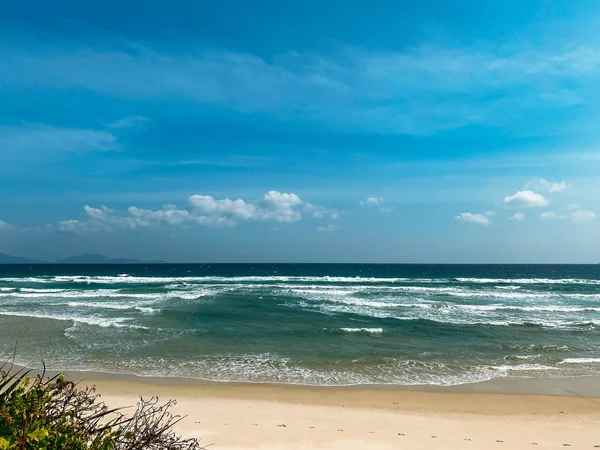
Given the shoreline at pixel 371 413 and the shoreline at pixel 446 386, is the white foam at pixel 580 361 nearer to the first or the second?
the shoreline at pixel 446 386

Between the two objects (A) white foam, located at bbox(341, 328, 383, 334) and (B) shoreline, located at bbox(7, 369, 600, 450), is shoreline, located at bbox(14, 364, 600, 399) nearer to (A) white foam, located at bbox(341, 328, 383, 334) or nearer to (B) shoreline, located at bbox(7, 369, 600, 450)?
(B) shoreline, located at bbox(7, 369, 600, 450)

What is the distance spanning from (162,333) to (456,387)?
36.3 ft

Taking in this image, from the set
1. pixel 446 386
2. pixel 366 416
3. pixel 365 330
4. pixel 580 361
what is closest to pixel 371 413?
pixel 366 416

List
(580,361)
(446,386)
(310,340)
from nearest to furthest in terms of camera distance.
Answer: (446,386) → (580,361) → (310,340)

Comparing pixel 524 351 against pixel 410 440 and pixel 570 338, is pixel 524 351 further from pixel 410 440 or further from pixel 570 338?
pixel 410 440

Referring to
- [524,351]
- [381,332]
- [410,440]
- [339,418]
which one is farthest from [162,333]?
[524,351]

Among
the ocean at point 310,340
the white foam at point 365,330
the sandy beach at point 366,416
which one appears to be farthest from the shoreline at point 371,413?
the white foam at point 365,330

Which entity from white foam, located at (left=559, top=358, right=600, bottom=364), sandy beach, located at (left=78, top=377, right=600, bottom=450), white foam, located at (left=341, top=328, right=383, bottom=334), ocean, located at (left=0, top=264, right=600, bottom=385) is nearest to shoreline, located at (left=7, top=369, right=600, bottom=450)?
sandy beach, located at (left=78, top=377, right=600, bottom=450)

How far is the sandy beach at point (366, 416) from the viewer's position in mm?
6973

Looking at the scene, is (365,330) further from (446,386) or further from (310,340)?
(446,386)

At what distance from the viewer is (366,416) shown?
8227 millimetres

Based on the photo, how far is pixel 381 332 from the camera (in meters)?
16.8

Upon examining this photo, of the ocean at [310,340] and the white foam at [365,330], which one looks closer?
the ocean at [310,340]

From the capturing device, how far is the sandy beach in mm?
6973
